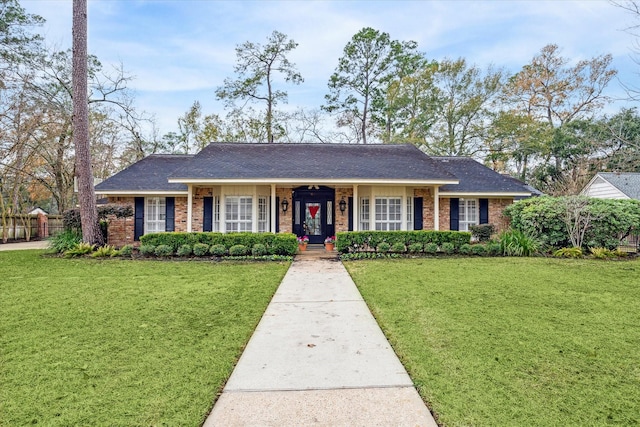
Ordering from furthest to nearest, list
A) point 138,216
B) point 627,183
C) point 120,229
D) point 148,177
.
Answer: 1. point 627,183
2. point 148,177
3. point 120,229
4. point 138,216

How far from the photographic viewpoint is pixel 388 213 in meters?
13.9

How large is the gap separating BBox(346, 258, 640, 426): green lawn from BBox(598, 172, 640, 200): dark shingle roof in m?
14.1

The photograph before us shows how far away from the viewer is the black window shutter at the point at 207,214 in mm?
13727

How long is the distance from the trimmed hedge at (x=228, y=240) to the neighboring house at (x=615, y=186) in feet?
60.4

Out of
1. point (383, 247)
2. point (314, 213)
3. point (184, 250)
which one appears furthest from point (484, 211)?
point (184, 250)

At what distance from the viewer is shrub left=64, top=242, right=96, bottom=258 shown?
1119 centimetres

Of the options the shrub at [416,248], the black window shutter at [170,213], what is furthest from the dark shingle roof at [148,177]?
the shrub at [416,248]

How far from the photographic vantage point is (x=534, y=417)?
102 inches

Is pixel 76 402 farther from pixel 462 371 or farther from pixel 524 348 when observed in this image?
pixel 524 348

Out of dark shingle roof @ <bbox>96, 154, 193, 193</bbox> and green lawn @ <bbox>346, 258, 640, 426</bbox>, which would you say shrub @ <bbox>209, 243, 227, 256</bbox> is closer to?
dark shingle roof @ <bbox>96, 154, 193, 193</bbox>

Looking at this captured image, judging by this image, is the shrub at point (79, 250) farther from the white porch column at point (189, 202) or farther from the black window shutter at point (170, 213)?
the white porch column at point (189, 202)

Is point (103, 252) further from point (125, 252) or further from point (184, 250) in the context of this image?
point (184, 250)

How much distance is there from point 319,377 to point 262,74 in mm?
25853

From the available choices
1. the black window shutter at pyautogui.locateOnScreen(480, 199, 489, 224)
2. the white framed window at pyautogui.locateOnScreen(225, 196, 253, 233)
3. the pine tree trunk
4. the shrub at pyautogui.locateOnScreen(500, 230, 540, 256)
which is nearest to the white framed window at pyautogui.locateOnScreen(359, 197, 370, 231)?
the white framed window at pyautogui.locateOnScreen(225, 196, 253, 233)
